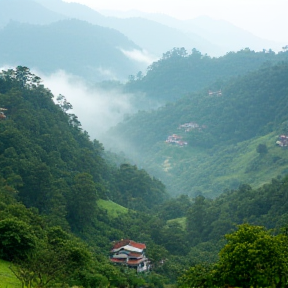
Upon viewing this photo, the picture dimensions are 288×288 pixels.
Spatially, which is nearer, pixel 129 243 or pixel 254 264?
pixel 254 264

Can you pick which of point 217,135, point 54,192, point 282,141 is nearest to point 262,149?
point 282,141

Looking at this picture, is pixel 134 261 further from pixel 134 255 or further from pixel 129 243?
pixel 129 243

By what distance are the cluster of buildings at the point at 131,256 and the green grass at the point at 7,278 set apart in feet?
44.2

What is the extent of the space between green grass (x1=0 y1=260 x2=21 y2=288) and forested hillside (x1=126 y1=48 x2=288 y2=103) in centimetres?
10691

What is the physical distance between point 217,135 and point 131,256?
6107 cm

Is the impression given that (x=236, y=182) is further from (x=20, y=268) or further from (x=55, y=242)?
(x=20, y=268)

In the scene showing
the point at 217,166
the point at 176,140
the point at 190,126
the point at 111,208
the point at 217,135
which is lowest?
the point at 111,208

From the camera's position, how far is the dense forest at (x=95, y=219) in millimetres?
16766

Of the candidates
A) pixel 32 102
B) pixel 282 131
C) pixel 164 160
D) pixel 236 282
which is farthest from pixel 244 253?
pixel 164 160

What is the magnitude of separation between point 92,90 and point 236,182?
91107 millimetres

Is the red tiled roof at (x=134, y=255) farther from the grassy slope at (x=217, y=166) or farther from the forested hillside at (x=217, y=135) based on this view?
the forested hillside at (x=217, y=135)

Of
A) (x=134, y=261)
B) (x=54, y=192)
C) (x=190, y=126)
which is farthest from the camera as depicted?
(x=190, y=126)

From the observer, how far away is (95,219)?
3862 cm

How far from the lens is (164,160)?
292 feet
